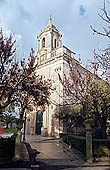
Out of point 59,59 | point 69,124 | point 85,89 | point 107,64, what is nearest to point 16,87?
point 85,89

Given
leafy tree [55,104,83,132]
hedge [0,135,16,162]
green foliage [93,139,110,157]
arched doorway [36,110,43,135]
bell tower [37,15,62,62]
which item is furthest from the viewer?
bell tower [37,15,62,62]

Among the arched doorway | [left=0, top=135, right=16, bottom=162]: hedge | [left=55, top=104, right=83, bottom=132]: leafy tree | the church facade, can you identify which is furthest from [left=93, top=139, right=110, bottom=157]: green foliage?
the arched doorway

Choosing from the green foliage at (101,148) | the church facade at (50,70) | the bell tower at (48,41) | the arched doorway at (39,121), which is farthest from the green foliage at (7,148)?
the bell tower at (48,41)

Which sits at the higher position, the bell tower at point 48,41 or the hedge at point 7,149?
the bell tower at point 48,41

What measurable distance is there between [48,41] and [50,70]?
5817 millimetres

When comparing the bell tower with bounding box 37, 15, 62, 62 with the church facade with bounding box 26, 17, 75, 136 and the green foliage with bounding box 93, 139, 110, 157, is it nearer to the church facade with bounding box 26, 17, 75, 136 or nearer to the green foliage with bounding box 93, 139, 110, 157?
the church facade with bounding box 26, 17, 75, 136

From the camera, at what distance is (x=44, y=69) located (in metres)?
25.9

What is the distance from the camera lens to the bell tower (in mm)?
26994

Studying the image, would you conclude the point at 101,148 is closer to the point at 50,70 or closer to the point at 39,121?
the point at 39,121

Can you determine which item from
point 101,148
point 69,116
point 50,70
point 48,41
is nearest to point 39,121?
point 69,116

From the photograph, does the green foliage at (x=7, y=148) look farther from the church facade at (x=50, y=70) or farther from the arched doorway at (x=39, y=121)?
the arched doorway at (x=39, y=121)

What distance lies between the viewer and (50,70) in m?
24.9

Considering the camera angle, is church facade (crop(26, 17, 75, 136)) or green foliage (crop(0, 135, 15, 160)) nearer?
green foliage (crop(0, 135, 15, 160))

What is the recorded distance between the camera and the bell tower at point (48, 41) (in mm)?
26994
